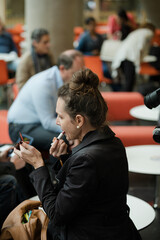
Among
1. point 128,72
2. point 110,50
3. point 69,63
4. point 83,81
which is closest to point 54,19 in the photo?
point 128,72

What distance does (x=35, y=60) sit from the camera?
5379 mm

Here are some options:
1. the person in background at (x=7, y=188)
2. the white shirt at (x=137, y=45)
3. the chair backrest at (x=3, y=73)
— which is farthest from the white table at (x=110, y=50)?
the person in background at (x=7, y=188)

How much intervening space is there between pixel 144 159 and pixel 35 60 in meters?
2.57

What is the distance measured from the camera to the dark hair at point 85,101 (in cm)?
200

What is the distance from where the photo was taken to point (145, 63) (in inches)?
343

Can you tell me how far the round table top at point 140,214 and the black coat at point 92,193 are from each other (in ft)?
1.53

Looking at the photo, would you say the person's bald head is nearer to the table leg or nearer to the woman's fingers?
the table leg

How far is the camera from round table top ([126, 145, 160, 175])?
3045 millimetres

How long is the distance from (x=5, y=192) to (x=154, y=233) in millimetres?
1286

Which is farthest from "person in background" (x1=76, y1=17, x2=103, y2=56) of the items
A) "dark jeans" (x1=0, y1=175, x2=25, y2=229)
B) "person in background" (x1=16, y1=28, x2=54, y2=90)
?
"dark jeans" (x1=0, y1=175, x2=25, y2=229)

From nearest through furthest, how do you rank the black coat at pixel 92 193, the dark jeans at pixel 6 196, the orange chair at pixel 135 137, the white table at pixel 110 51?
the black coat at pixel 92 193 < the dark jeans at pixel 6 196 < the orange chair at pixel 135 137 < the white table at pixel 110 51

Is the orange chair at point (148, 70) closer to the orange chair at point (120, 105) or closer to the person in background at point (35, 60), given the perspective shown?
the orange chair at point (120, 105)

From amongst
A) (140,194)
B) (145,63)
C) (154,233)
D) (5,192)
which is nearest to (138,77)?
(145,63)

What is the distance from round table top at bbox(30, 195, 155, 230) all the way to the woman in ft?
1.44
